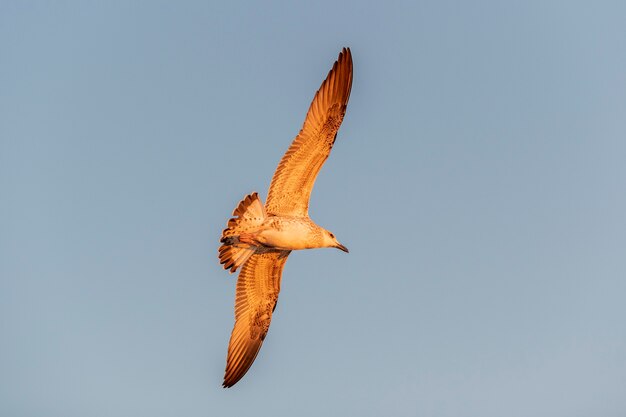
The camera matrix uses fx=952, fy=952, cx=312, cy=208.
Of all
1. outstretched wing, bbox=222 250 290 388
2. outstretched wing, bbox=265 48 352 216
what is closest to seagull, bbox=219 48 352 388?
outstretched wing, bbox=265 48 352 216

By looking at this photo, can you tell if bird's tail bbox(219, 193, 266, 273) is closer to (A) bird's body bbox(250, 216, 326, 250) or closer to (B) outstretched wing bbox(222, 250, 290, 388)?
(A) bird's body bbox(250, 216, 326, 250)

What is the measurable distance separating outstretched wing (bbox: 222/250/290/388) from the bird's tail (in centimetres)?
119

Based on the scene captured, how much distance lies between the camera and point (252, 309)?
21391 millimetres

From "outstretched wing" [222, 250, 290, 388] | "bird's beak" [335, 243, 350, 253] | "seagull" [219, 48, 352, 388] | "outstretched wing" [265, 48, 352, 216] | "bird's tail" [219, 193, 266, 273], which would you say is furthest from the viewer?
"outstretched wing" [222, 250, 290, 388]

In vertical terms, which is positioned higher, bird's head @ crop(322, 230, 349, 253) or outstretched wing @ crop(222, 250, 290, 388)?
bird's head @ crop(322, 230, 349, 253)

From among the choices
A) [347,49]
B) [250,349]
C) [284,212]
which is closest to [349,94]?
[347,49]

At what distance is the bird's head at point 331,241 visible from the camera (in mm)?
20031

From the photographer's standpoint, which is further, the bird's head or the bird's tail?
the bird's head

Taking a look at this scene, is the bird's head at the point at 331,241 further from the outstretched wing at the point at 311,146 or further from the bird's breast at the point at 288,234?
the outstretched wing at the point at 311,146

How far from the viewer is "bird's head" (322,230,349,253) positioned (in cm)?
2003

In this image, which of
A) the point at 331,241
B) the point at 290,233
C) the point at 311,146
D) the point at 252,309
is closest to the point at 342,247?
the point at 331,241

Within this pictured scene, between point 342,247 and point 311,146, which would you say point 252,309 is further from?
point 311,146

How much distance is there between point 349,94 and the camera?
20.0 metres

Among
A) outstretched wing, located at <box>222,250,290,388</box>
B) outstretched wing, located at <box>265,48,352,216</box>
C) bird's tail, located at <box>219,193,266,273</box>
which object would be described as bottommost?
outstretched wing, located at <box>222,250,290,388</box>
